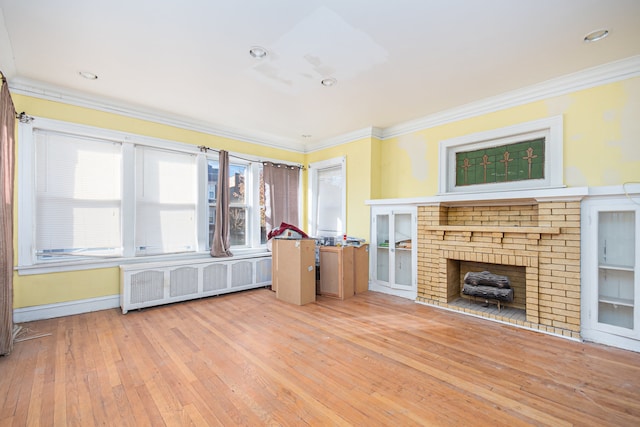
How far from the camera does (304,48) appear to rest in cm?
269

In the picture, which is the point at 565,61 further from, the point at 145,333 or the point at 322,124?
the point at 145,333

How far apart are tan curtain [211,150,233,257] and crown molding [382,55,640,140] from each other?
10.6 ft

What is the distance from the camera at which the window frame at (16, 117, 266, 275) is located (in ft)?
11.0

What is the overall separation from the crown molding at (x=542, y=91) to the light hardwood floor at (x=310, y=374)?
278 centimetres

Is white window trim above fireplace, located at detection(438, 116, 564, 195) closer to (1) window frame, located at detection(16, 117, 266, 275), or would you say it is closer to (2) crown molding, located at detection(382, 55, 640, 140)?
(2) crown molding, located at detection(382, 55, 640, 140)

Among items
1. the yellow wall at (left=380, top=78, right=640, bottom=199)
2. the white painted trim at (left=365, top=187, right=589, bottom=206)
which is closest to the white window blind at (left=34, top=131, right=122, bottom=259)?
the white painted trim at (left=365, top=187, right=589, bottom=206)

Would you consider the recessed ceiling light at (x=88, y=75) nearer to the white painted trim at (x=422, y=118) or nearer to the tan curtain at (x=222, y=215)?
the white painted trim at (x=422, y=118)

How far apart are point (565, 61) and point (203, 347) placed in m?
4.67

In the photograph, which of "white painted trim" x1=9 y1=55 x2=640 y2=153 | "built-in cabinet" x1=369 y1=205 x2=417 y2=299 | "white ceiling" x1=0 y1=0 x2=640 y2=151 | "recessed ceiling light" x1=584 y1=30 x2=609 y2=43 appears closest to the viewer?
"white ceiling" x1=0 y1=0 x2=640 y2=151

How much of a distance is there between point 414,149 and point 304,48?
8.82ft

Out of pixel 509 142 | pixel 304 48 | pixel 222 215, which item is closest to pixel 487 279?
pixel 509 142

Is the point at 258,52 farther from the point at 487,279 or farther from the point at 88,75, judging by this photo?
the point at 487,279

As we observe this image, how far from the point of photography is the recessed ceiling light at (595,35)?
246cm

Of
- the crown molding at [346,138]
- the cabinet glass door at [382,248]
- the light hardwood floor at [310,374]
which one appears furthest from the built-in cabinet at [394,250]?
the crown molding at [346,138]
